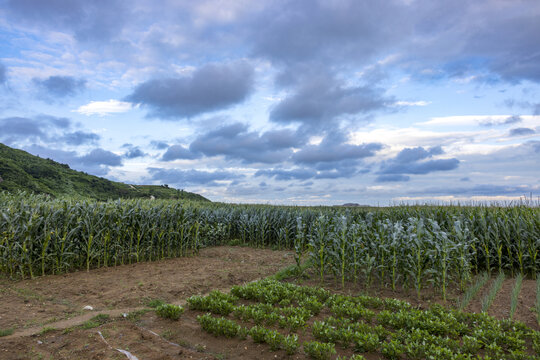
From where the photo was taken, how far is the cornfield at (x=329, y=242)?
307 inches

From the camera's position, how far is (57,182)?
151 feet

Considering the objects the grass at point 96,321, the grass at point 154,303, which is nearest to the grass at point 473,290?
the grass at point 154,303

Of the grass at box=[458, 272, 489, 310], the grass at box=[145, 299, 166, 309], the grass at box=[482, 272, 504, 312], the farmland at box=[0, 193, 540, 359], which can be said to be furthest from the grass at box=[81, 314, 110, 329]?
the grass at box=[482, 272, 504, 312]

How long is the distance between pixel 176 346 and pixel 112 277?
Answer: 215 inches

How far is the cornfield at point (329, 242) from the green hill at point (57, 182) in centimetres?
3005

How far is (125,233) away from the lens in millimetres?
11023

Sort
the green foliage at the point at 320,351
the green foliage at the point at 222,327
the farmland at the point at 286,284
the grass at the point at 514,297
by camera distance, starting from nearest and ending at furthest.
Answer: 1. the green foliage at the point at 320,351
2. the farmland at the point at 286,284
3. the green foliage at the point at 222,327
4. the grass at the point at 514,297

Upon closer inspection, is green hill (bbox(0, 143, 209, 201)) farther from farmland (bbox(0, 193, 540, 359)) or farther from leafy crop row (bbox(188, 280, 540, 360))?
leafy crop row (bbox(188, 280, 540, 360))

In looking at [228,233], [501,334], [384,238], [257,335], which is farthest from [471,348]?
[228,233]

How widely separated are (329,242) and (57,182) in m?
49.2

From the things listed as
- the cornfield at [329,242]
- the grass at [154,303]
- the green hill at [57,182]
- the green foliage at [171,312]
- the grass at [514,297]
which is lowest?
the grass at [154,303]

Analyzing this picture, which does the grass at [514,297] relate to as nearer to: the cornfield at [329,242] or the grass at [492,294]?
the grass at [492,294]

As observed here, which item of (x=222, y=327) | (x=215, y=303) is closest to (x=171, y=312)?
(x=215, y=303)

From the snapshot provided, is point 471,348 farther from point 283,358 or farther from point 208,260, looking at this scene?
point 208,260
